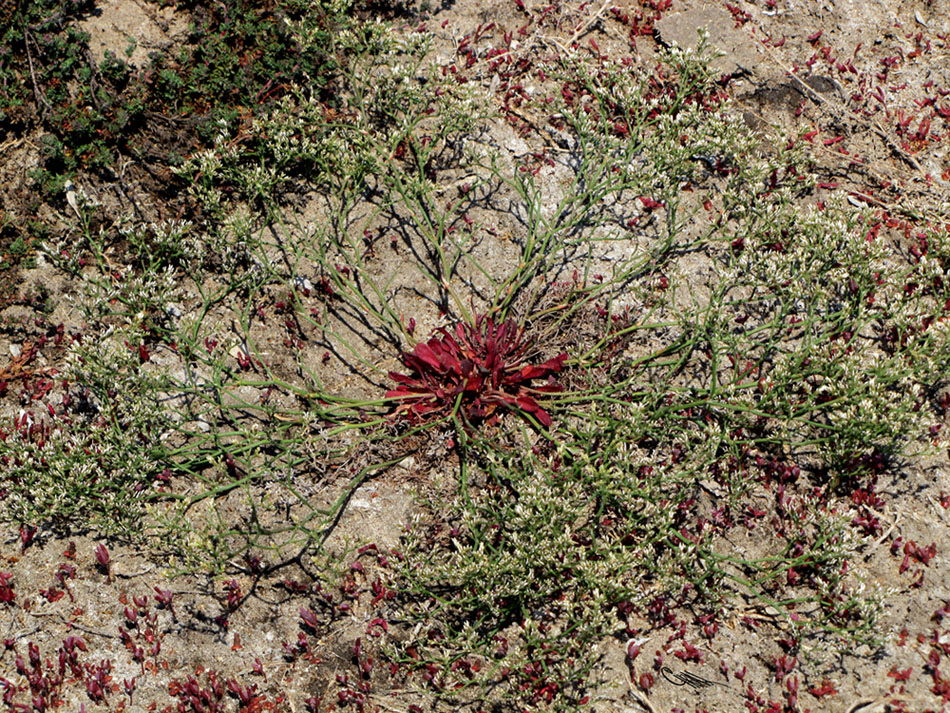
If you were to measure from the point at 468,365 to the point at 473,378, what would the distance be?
0.41 feet

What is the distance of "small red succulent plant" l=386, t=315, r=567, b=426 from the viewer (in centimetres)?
577

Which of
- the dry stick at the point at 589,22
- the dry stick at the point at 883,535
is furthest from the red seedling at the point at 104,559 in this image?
the dry stick at the point at 589,22

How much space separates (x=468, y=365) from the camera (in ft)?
18.8

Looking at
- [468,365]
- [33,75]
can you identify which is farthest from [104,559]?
[33,75]

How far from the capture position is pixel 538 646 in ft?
16.2

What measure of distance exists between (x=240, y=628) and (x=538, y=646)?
2006mm

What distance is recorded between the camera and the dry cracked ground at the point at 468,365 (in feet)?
16.4

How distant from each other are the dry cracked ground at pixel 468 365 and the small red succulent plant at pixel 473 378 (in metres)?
0.03

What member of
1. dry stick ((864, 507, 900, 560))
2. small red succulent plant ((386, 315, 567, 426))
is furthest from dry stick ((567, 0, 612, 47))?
dry stick ((864, 507, 900, 560))

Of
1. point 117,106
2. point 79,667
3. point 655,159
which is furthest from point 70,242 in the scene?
point 655,159

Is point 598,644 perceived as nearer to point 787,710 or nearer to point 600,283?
point 787,710

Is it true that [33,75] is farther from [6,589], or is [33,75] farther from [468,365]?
[468,365]
